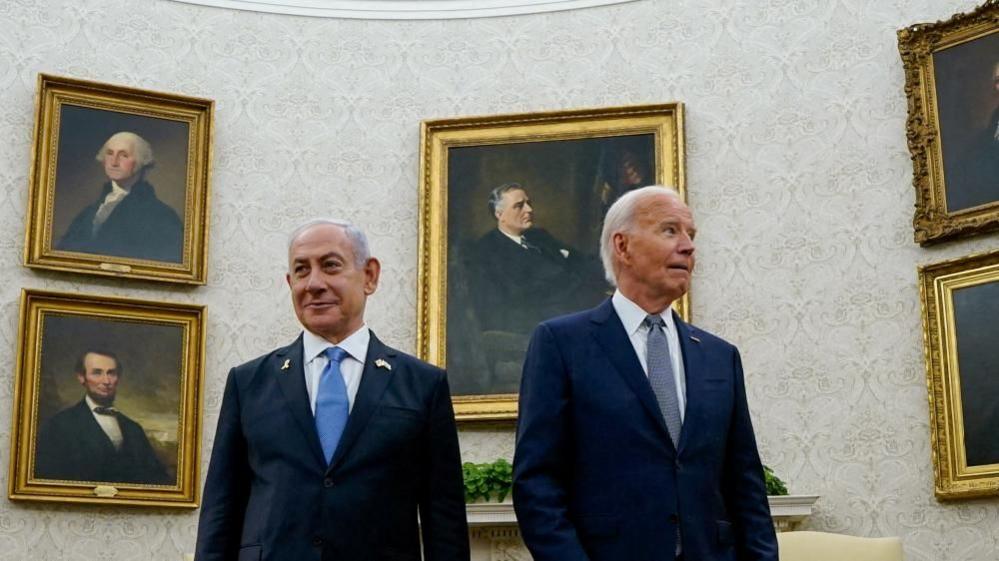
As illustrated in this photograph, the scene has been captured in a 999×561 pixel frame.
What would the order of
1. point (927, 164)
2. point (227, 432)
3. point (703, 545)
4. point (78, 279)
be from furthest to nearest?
point (78, 279) < point (927, 164) < point (227, 432) < point (703, 545)

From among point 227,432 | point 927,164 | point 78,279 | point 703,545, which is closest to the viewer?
point 703,545

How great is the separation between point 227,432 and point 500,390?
429cm

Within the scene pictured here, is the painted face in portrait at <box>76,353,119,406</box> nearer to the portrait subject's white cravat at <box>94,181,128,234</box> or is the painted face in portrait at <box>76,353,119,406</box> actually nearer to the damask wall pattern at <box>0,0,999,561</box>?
the damask wall pattern at <box>0,0,999,561</box>

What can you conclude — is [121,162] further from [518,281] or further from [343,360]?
[343,360]

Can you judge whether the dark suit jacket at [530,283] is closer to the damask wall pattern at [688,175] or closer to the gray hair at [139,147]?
the damask wall pattern at [688,175]

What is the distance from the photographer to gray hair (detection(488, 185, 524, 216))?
29.2 ft

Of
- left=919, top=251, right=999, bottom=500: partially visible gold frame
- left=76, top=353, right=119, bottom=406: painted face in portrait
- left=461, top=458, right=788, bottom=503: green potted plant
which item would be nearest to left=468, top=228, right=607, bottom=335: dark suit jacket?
left=461, top=458, right=788, bottom=503: green potted plant

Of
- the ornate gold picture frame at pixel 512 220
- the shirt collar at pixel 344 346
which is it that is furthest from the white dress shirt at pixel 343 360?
the ornate gold picture frame at pixel 512 220

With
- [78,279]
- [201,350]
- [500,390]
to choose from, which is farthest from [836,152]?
[78,279]

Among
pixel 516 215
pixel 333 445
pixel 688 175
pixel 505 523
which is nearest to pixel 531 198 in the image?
pixel 516 215

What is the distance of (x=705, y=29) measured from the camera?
29.1 ft

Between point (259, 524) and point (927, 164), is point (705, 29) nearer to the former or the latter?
point (927, 164)

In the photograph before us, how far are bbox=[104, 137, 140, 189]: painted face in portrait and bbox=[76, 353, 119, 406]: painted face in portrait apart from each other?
1.11 meters

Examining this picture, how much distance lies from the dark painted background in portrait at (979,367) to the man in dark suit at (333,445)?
13.2 ft
